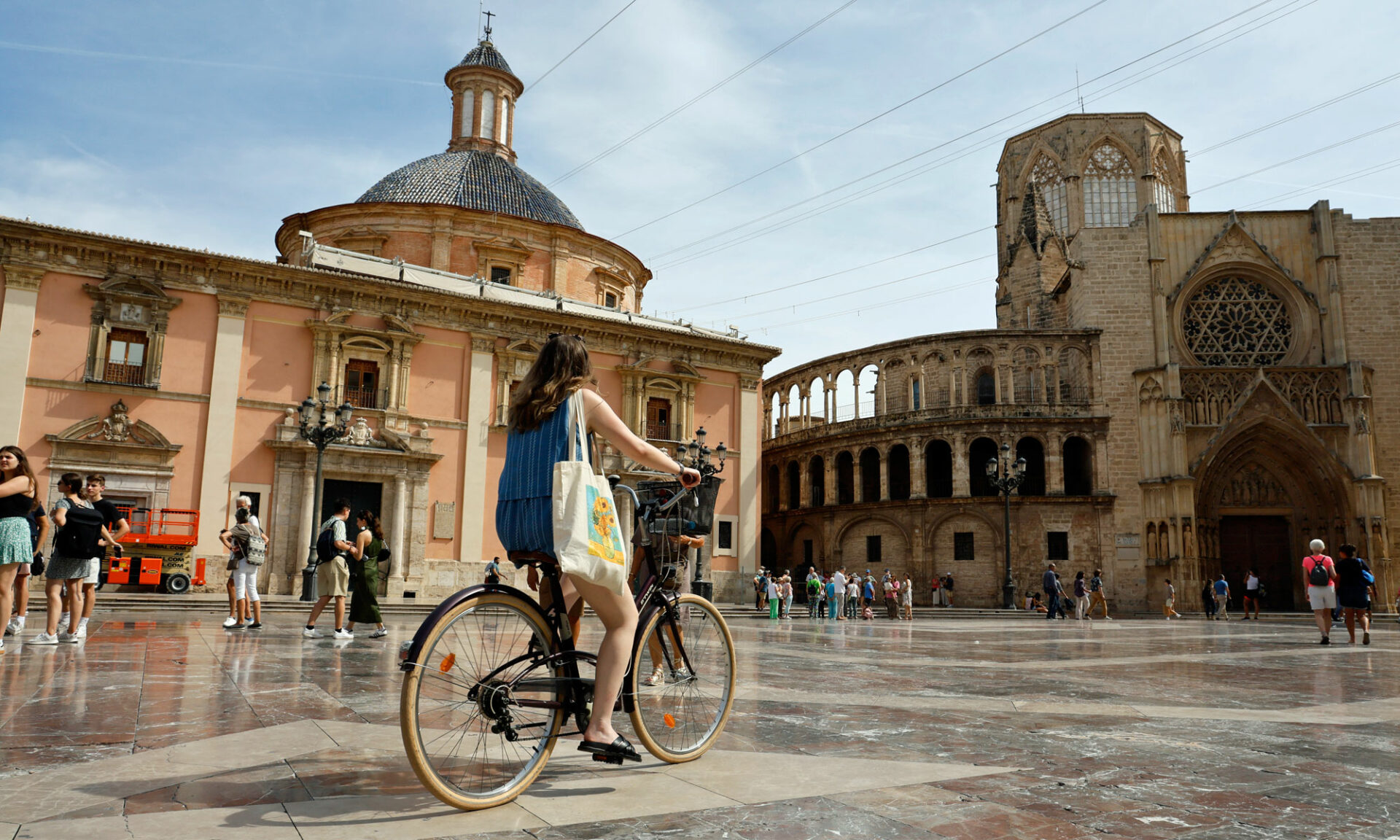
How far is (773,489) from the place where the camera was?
44688 millimetres

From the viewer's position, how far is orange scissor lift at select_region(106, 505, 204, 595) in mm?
20562

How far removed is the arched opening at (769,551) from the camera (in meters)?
43.2

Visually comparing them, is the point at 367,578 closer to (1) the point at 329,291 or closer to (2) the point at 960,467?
(1) the point at 329,291

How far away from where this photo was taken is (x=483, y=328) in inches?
1080

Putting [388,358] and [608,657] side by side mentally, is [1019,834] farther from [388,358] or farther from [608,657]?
[388,358]

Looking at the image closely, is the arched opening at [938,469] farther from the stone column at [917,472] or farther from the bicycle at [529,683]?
the bicycle at [529,683]

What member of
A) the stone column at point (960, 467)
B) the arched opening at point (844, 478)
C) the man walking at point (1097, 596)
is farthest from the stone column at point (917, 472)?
the man walking at point (1097, 596)

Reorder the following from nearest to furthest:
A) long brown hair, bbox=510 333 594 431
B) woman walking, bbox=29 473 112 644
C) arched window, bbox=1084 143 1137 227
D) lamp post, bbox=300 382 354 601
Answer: long brown hair, bbox=510 333 594 431, woman walking, bbox=29 473 112 644, lamp post, bbox=300 382 354 601, arched window, bbox=1084 143 1137 227

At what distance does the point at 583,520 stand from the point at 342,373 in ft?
78.5

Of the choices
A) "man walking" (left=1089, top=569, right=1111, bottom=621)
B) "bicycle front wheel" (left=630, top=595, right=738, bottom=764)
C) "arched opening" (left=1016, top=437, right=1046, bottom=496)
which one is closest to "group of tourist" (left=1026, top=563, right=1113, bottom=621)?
"man walking" (left=1089, top=569, right=1111, bottom=621)

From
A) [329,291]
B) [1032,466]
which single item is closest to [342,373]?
[329,291]

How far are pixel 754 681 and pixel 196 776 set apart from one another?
4304mm

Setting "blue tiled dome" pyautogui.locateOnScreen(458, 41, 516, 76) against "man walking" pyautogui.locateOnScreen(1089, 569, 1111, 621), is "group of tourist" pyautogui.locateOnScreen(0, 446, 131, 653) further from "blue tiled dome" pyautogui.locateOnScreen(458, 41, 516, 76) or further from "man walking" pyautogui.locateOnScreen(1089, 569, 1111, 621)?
"blue tiled dome" pyautogui.locateOnScreen(458, 41, 516, 76)

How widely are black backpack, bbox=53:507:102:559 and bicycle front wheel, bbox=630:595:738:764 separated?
6.73 m
